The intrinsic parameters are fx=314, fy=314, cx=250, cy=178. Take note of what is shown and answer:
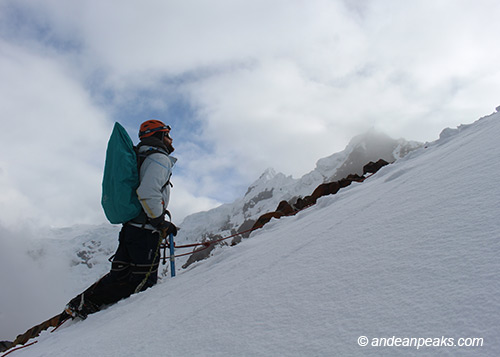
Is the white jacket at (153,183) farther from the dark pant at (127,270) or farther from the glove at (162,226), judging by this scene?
the dark pant at (127,270)

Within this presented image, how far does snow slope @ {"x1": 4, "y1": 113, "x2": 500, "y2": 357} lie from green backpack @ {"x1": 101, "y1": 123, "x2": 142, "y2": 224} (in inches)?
57.4

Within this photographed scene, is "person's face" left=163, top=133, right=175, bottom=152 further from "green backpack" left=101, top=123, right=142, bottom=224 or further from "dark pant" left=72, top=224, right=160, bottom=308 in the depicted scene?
"dark pant" left=72, top=224, right=160, bottom=308

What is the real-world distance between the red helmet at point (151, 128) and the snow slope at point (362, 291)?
2.35 metres

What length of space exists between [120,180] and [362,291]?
10.3 feet

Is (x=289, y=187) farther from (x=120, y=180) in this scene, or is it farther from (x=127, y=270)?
(x=120, y=180)

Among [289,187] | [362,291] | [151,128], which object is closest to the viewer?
[362,291]

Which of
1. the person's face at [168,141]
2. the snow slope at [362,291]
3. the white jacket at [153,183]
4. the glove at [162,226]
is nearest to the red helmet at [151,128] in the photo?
the person's face at [168,141]

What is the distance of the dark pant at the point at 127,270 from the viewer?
387 centimetres

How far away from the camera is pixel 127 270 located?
402cm

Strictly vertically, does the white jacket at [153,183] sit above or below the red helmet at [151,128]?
below

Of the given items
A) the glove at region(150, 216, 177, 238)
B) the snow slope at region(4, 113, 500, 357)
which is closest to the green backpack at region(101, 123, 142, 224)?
the glove at region(150, 216, 177, 238)

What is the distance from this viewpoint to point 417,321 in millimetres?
1092

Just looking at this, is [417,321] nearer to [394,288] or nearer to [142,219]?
[394,288]

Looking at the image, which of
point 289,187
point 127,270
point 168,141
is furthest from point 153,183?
point 289,187
